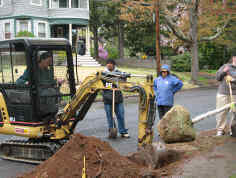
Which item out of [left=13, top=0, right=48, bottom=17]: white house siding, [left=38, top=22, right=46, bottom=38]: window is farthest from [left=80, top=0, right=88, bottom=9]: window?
[left=13, top=0, right=48, bottom=17]: white house siding

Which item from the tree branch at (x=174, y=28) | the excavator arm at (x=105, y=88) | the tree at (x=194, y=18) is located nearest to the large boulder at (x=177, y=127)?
the excavator arm at (x=105, y=88)

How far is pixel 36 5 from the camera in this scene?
32375 millimetres

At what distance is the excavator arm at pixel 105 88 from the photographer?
6797 millimetres

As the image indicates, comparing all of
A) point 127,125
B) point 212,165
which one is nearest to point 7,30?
point 127,125

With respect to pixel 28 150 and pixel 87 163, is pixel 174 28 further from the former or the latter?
pixel 87 163

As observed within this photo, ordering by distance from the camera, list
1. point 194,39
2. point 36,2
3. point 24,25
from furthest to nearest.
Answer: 1. point 36,2
2. point 24,25
3. point 194,39

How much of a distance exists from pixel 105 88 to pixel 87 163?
2041 millimetres

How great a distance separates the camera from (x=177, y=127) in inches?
299

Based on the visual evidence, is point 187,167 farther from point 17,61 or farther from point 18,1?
point 18,1

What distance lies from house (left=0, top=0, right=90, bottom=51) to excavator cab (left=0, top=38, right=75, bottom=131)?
24.8 m

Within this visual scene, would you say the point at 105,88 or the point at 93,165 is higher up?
the point at 105,88

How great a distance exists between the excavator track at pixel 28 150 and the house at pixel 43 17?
24.8 meters

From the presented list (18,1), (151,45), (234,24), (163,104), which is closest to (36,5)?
(18,1)

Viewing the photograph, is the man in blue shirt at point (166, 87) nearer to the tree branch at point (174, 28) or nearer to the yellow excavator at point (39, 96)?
the yellow excavator at point (39, 96)
